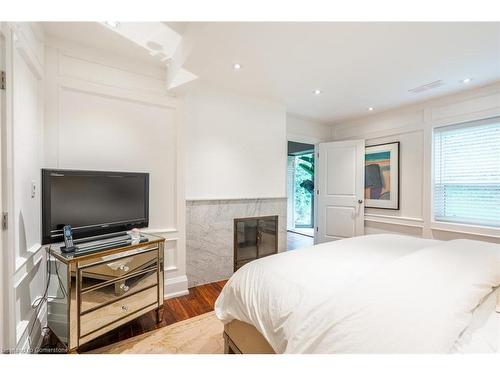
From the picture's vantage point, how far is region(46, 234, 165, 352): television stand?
155 cm

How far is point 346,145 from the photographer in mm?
4059

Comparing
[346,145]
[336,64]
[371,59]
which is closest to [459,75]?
[371,59]

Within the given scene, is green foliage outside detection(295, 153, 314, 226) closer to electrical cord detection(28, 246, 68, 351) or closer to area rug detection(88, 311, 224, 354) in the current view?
area rug detection(88, 311, 224, 354)

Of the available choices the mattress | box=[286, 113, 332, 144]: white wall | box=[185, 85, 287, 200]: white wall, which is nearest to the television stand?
box=[185, 85, 287, 200]: white wall

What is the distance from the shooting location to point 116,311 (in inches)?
69.6

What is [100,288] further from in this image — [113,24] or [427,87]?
[427,87]

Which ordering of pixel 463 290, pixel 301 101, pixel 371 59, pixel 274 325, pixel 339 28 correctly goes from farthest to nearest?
pixel 301 101
pixel 371 59
pixel 339 28
pixel 274 325
pixel 463 290

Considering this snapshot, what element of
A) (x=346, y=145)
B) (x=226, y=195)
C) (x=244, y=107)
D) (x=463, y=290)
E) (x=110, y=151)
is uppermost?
(x=244, y=107)

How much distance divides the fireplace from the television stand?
1266mm

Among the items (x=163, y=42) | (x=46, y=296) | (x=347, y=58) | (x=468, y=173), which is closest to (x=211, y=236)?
(x=46, y=296)

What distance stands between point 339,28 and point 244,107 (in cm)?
164

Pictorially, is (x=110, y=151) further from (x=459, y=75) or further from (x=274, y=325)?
(x=459, y=75)
